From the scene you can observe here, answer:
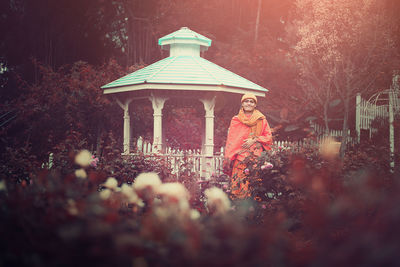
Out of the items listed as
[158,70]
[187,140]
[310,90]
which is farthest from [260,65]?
[158,70]

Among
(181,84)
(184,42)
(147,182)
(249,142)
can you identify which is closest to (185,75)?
(181,84)

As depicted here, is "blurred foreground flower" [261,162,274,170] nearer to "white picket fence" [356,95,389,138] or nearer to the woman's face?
the woman's face

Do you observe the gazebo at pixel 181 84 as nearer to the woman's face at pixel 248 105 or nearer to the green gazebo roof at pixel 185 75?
the green gazebo roof at pixel 185 75

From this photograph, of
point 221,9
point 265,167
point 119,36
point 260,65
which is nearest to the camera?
point 265,167

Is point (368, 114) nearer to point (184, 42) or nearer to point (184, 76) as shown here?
point (184, 42)

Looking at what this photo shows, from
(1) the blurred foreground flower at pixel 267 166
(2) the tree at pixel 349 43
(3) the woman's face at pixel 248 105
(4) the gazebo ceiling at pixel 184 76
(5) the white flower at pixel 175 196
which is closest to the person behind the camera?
(5) the white flower at pixel 175 196

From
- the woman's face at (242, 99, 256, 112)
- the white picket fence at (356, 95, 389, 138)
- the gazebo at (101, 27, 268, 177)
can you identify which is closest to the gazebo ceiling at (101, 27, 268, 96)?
the gazebo at (101, 27, 268, 177)

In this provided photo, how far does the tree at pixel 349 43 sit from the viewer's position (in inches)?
496

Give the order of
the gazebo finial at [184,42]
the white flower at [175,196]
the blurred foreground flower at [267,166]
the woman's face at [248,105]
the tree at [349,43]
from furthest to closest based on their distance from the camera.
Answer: the tree at [349,43] → the gazebo finial at [184,42] → the woman's face at [248,105] → the blurred foreground flower at [267,166] → the white flower at [175,196]

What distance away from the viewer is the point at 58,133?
472 inches

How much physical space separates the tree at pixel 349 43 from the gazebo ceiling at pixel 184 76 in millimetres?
4208

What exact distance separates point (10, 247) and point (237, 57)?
695 inches

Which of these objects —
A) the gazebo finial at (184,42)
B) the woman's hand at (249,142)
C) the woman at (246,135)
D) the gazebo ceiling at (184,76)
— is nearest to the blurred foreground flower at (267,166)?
the woman at (246,135)

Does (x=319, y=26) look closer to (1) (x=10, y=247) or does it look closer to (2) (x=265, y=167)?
(2) (x=265, y=167)
